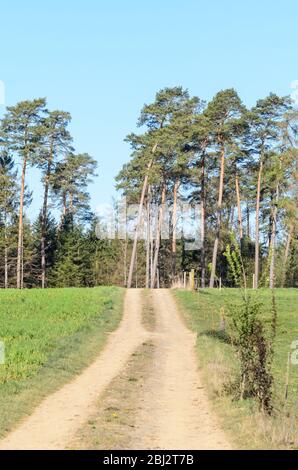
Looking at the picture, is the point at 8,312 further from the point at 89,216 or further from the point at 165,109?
the point at 89,216

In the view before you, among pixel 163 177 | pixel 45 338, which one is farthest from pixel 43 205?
pixel 45 338

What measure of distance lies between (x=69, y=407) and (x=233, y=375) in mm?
4454

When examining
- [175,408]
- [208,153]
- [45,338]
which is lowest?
[175,408]

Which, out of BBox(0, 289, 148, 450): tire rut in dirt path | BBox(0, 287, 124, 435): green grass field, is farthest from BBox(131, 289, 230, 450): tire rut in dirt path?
BBox(0, 287, 124, 435): green grass field

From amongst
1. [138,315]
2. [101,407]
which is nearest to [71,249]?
[138,315]

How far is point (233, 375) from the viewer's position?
14.7m

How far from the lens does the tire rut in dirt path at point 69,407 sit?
31.3ft

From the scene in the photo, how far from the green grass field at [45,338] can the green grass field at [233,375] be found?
3730mm

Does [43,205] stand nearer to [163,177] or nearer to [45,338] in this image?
[163,177]

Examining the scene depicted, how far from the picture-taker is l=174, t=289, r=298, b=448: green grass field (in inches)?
368

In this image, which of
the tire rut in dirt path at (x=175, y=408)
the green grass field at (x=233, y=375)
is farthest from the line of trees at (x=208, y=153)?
the tire rut in dirt path at (x=175, y=408)

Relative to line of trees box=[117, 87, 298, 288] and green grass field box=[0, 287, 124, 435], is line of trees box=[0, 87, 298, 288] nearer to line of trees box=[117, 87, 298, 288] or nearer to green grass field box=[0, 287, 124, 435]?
line of trees box=[117, 87, 298, 288]

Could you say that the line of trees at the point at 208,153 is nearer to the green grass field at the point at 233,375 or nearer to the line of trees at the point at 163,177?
the line of trees at the point at 163,177
